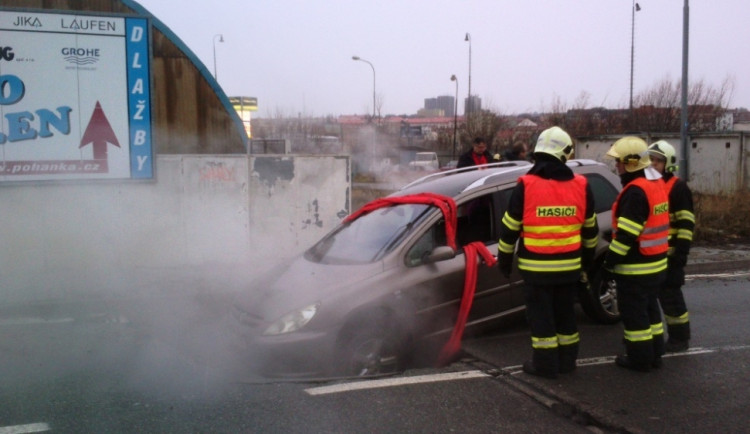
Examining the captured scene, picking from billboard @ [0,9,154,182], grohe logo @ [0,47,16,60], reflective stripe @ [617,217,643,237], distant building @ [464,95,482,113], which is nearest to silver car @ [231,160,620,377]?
reflective stripe @ [617,217,643,237]

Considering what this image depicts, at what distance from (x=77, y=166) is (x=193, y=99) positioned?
204cm

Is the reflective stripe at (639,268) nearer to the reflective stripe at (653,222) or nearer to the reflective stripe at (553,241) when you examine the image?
the reflective stripe at (653,222)

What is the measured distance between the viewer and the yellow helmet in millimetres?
4965

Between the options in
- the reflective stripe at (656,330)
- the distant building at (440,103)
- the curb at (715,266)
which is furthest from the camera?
the distant building at (440,103)

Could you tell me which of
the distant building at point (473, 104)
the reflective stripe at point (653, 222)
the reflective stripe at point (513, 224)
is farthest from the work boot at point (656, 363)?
the distant building at point (473, 104)

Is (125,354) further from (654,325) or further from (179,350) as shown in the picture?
(654,325)

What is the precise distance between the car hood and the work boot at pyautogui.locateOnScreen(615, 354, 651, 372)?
193cm

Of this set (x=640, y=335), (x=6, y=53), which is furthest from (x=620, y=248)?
(x=6, y=53)

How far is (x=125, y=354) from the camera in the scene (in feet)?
18.9

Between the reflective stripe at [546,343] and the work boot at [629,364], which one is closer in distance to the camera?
the reflective stripe at [546,343]

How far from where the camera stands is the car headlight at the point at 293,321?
4.86 meters

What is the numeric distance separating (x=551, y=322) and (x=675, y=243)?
4.91 ft

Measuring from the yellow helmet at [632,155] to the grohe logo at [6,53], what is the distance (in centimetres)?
775

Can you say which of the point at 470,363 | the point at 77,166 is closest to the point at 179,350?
the point at 470,363
